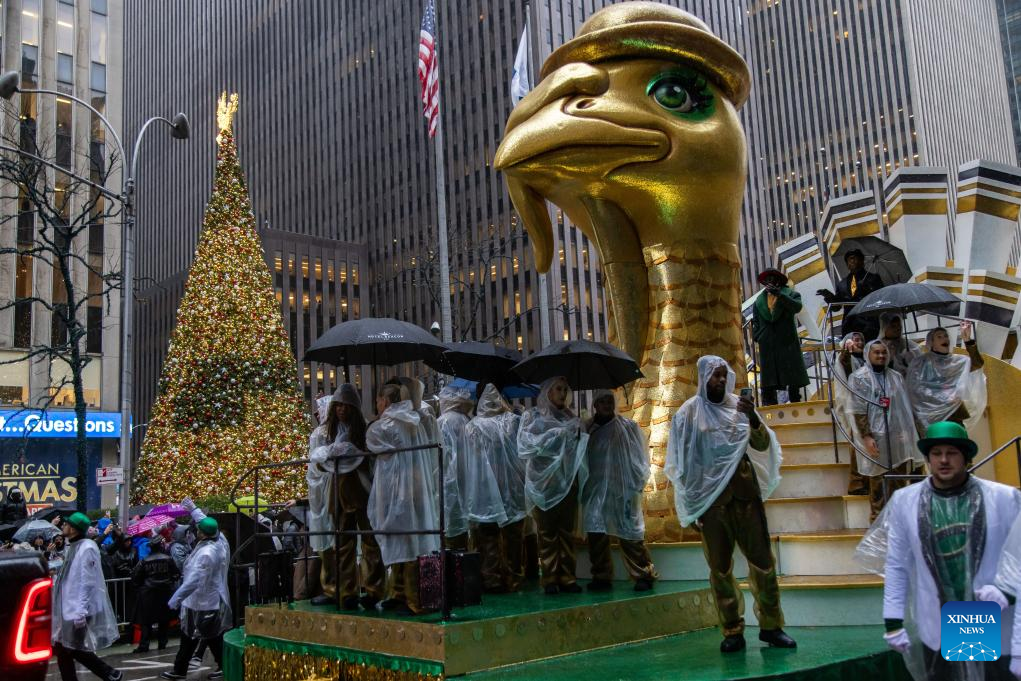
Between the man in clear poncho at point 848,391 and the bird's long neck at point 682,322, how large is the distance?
3.21ft

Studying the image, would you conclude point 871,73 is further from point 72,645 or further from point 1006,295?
point 72,645

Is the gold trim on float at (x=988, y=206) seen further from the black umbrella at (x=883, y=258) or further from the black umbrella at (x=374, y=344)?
the black umbrella at (x=374, y=344)

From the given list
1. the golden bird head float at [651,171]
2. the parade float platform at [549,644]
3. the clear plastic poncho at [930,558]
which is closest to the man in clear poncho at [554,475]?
the parade float platform at [549,644]

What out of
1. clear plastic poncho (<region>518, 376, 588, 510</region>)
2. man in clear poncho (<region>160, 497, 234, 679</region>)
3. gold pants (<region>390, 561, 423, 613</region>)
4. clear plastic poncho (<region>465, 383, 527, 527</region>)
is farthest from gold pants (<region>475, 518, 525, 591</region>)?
man in clear poncho (<region>160, 497, 234, 679</region>)

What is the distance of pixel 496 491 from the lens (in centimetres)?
880

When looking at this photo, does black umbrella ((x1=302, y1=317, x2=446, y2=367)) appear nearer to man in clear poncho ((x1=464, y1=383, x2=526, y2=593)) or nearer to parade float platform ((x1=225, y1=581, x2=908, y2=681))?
man in clear poncho ((x1=464, y1=383, x2=526, y2=593))

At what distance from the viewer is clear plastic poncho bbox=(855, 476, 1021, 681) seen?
14.0 feet

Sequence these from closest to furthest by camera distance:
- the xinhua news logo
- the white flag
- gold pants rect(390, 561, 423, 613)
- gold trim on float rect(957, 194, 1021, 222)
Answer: the xinhua news logo, gold pants rect(390, 561, 423, 613), gold trim on float rect(957, 194, 1021, 222), the white flag

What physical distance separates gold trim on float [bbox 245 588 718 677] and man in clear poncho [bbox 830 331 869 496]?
2.13 meters

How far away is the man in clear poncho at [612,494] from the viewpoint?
832cm

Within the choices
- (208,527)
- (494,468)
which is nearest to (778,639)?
(494,468)

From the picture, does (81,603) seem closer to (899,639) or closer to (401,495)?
(401,495)

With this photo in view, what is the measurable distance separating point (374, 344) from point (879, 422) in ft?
15.4

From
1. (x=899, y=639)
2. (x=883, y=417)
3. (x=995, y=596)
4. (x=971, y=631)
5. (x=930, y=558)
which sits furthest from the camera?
(x=883, y=417)
